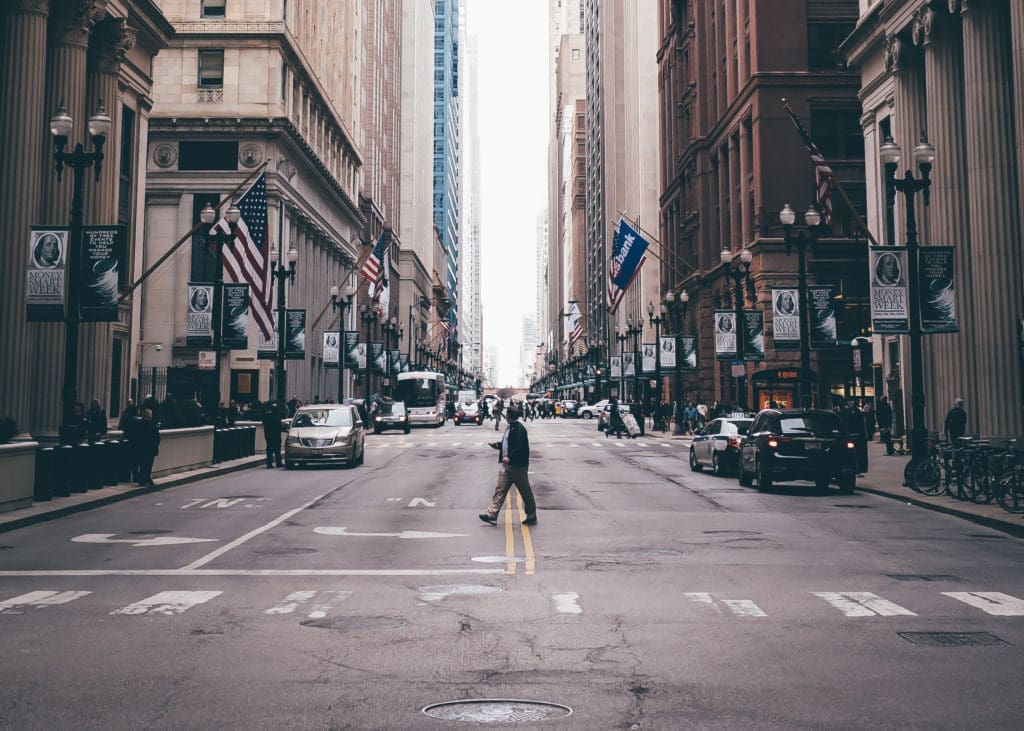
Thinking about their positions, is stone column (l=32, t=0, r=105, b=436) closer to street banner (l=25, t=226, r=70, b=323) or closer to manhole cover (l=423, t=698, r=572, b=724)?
street banner (l=25, t=226, r=70, b=323)

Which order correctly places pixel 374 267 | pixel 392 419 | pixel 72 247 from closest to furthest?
pixel 72 247 → pixel 374 267 → pixel 392 419

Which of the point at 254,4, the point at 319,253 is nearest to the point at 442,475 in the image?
the point at 254,4

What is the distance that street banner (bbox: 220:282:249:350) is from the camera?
32.0m

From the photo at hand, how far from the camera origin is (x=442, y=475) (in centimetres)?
2803

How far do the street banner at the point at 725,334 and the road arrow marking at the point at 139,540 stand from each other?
3176 cm

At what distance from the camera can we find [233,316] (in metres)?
32.1

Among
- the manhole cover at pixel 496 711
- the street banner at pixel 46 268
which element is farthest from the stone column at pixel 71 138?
the manhole cover at pixel 496 711

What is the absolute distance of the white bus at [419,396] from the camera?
76625 mm

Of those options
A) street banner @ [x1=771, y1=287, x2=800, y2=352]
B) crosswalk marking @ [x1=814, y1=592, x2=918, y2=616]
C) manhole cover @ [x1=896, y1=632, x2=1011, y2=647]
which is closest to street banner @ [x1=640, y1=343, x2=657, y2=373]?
street banner @ [x1=771, y1=287, x2=800, y2=352]

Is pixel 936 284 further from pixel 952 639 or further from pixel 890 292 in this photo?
pixel 952 639

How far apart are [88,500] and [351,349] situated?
38816 mm

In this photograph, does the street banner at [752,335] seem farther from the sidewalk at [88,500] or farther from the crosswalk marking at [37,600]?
the crosswalk marking at [37,600]

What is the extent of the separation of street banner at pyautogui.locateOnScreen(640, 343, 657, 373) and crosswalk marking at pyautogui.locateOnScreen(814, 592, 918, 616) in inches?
2117

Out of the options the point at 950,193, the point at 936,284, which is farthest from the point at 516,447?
the point at 950,193
